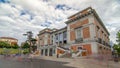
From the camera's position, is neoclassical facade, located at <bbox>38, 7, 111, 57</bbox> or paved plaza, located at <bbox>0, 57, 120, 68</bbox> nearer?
paved plaza, located at <bbox>0, 57, 120, 68</bbox>

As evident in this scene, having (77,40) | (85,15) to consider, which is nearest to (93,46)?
(77,40)

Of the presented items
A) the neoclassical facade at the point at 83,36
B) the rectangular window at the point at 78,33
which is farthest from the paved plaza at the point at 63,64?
the rectangular window at the point at 78,33

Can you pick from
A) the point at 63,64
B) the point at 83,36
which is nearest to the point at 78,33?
the point at 83,36

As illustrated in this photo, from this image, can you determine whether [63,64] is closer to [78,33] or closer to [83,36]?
[83,36]

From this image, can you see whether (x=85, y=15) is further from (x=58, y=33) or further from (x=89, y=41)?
(x=58, y=33)

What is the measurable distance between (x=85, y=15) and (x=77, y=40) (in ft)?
21.1

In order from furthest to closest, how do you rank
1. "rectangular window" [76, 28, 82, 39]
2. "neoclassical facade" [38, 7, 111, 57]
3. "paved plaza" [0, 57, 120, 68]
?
"rectangular window" [76, 28, 82, 39] < "neoclassical facade" [38, 7, 111, 57] < "paved plaza" [0, 57, 120, 68]

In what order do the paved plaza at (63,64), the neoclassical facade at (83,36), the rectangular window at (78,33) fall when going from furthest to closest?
the rectangular window at (78,33) < the neoclassical facade at (83,36) < the paved plaza at (63,64)

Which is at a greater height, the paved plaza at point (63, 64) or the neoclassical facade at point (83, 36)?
the neoclassical facade at point (83, 36)

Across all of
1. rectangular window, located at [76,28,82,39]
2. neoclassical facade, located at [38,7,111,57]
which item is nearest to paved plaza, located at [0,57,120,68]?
neoclassical facade, located at [38,7,111,57]

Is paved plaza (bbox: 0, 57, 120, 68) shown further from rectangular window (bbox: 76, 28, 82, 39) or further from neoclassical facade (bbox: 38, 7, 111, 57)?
rectangular window (bbox: 76, 28, 82, 39)

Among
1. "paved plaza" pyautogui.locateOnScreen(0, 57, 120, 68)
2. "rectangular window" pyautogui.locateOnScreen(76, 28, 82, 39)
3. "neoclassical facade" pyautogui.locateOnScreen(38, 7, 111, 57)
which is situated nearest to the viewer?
"paved plaza" pyautogui.locateOnScreen(0, 57, 120, 68)

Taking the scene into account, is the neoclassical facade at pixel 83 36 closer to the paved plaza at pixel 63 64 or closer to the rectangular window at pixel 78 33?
the rectangular window at pixel 78 33

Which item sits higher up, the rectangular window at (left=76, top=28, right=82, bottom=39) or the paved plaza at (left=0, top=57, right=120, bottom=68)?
the rectangular window at (left=76, top=28, right=82, bottom=39)
